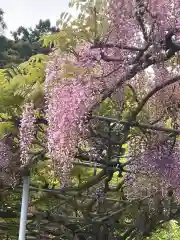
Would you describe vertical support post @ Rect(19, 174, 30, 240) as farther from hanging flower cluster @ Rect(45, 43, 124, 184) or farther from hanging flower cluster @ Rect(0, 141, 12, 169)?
hanging flower cluster @ Rect(45, 43, 124, 184)

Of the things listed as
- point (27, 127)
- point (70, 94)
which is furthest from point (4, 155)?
point (70, 94)

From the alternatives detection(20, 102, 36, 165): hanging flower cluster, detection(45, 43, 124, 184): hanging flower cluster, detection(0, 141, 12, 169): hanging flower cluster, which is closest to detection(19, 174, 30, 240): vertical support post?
detection(0, 141, 12, 169): hanging flower cluster

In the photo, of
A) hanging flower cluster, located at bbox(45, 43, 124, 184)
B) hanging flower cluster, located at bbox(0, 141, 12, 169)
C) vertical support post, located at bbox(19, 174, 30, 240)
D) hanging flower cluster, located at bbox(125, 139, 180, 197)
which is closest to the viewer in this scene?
hanging flower cluster, located at bbox(45, 43, 124, 184)

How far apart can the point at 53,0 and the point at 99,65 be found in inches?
30.4

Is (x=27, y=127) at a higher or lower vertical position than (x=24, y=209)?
higher

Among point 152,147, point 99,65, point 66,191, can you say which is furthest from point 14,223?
point 99,65

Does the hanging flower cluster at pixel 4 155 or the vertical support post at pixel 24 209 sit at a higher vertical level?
the hanging flower cluster at pixel 4 155

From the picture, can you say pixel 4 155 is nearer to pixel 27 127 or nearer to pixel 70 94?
pixel 27 127

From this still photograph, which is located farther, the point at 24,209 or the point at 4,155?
the point at 24,209

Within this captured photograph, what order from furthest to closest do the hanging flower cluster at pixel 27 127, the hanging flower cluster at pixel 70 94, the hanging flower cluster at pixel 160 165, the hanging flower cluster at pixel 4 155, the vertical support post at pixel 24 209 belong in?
the vertical support post at pixel 24 209 → the hanging flower cluster at pixel 4 155 → the hanging flower cluster at pixel 160 165 → the hanging flower cluster at pixel 27 127 → the hanging flower cluster at pixel 70 94

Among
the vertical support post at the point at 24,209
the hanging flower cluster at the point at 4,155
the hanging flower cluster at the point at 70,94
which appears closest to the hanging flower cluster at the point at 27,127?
the hanging flower cluster at the point at 70,94

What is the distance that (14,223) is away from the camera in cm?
582

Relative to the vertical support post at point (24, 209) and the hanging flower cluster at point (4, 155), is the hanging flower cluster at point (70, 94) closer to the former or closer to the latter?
the hanging flower cluster at point (4, 155)

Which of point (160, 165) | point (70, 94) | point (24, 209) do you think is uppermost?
point (70, 94)
